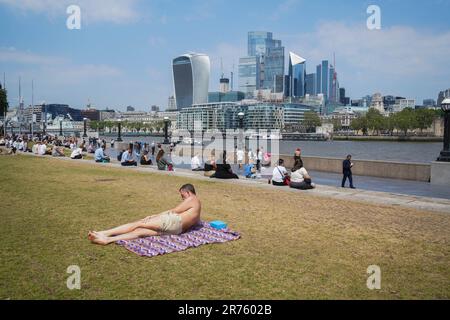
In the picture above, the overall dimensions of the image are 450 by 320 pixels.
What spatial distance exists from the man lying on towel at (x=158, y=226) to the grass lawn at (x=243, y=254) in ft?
0.81

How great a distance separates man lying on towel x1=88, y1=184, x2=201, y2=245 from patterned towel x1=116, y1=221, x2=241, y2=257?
0.36ft

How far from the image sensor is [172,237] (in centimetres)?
741

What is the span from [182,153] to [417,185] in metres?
26.6

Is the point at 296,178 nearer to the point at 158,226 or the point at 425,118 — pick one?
the point at 158,226

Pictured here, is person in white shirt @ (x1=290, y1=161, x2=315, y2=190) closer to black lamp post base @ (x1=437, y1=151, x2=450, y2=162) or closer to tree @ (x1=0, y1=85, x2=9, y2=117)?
black lamp post base @ (x1=437, y1=151, x2=450, y2=162)

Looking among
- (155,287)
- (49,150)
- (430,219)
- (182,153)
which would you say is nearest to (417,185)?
(430,219)

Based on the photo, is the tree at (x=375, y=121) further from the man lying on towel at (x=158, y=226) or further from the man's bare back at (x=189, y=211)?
the man lying on towel at (x=158, y=226)

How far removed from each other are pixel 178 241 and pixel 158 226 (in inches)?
19.0

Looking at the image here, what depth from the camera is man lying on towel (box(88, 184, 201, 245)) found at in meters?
7.11

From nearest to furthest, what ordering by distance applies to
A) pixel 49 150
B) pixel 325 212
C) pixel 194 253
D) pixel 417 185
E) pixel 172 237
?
pixel 194 253 → pixel 172 237 → pixel 325 212 → pixel 417 185 → pixel 49 150

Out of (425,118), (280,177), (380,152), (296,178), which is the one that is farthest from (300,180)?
(425,118)

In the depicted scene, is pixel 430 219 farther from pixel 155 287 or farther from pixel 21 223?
pixel 21 223

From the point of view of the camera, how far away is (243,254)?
6609 mm
